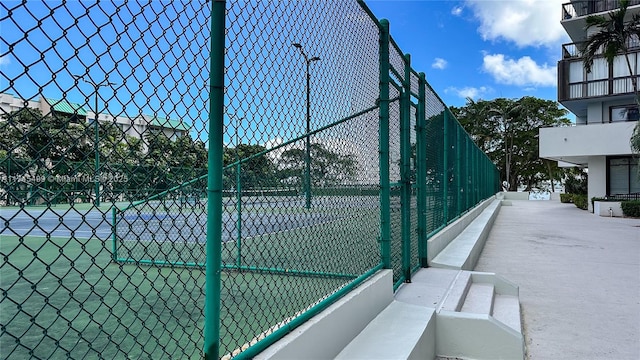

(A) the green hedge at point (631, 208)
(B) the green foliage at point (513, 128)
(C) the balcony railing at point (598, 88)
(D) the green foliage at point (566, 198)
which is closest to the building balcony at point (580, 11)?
(C) the balcony railing at point (598, 88)

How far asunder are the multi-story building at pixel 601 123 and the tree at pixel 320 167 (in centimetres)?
2137

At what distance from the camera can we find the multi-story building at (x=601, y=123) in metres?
20.8

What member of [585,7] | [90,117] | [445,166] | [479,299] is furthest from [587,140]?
[90,117]

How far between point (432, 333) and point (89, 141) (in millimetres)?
3257

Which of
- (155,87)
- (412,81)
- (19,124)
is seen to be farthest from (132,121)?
(412,81)

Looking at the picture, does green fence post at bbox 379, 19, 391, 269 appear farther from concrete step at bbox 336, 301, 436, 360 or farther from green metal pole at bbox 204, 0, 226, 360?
green metal pole at bbox 204, 0, 226, 360

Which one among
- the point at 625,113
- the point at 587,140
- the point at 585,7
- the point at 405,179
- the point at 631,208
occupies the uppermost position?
the point at 585,7

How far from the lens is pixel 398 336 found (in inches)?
131

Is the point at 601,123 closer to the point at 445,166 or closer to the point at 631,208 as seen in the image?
the point at 631,208

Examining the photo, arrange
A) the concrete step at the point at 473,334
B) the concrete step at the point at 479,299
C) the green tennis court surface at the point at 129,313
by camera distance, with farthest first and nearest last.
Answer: the concrete step at the point at 479,299, the concrete step at the point at 473,334, the green tennis court surface at the point at 129,313

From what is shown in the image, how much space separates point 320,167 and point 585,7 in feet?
103

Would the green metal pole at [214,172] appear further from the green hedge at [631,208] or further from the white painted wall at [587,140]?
the white painted wall at [587,140]

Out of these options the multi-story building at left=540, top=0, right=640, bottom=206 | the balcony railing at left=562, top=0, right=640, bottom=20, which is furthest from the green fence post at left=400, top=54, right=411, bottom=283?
the balcony railing at left=562, top=0, right=640, bottom=20

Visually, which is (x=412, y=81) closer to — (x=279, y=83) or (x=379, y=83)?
(x=379, y=83)
